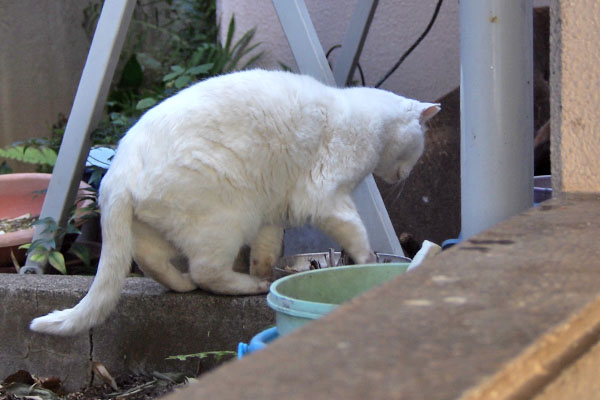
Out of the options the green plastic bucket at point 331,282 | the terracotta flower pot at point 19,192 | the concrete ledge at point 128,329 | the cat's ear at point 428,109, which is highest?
the cat's ear at point 428,109

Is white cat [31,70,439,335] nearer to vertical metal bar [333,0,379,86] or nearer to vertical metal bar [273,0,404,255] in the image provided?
vertical metal bar [273,0,404,255]

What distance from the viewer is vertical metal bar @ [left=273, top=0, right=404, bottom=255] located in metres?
3.40

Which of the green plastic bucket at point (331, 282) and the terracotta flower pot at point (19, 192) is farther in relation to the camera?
the terracotta flower pot at point (19, 192)

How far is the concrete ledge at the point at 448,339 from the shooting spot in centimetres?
82

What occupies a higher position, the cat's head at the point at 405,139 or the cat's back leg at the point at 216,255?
the cat's head at the point at 405,139

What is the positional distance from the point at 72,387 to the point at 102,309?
25.2 inches

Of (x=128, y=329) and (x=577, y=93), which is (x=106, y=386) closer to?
(x=128, y=329)

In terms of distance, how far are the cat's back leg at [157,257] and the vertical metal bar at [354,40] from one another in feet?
5.88

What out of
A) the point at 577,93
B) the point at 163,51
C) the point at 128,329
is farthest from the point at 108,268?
the point at 163,51

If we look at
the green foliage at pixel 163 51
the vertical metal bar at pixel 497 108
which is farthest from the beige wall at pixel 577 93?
the green foliage at pixel 163 51

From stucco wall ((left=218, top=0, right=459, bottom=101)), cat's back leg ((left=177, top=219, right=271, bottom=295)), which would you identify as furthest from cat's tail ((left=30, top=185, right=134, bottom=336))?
stucco wall ((left=218, top=0, right=459, bottom=101))

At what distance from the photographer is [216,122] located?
9.01ft

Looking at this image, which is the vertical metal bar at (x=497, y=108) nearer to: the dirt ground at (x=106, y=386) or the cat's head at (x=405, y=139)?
the cat's head at (x=405, y=139)

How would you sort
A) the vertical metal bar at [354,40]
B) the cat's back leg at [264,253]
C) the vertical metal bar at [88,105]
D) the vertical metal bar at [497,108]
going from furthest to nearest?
the vertical metal bar at [354,40] → the vertical metal bar at [88,105] → the cat's back leg at [264,253] → the vertical metal bar at [497,108]
